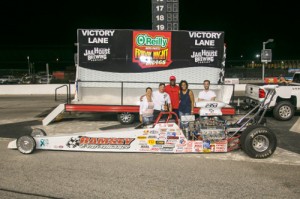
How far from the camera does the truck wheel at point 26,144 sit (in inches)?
282

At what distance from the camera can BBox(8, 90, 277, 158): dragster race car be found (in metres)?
6.93

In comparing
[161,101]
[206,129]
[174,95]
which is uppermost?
[174,95]

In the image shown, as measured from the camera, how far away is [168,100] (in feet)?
29.0

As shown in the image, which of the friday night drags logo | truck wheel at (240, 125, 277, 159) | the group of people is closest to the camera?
truck wheel at (240, 125, 277, 159)

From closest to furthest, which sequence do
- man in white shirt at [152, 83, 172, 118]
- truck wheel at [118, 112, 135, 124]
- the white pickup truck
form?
man in white shirt at [152, 83, 172, 118], truck wheel at [118, 112, 135, 124], the white pickup truck

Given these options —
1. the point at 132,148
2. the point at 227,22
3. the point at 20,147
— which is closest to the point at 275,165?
the point at 132,148

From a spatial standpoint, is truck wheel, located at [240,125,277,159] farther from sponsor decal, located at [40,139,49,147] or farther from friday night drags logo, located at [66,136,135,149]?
sponsor decal, located at [40,139,49,147]

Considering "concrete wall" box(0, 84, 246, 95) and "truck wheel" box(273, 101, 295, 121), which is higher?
"concrete wall" box(0, 84, 246, 95)

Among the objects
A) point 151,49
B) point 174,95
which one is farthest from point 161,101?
point 151,49

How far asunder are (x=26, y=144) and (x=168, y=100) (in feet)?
12.2

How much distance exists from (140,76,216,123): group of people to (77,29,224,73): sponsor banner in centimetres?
310

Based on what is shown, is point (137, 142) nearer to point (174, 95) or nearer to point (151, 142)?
point (151, 142)

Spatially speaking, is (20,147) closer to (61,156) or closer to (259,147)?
(61,156)

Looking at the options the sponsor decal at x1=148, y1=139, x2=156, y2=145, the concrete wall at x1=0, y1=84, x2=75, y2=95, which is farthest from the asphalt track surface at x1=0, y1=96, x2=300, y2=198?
the concrete wall at x1=0, y1=84, x2=75, y2=95
